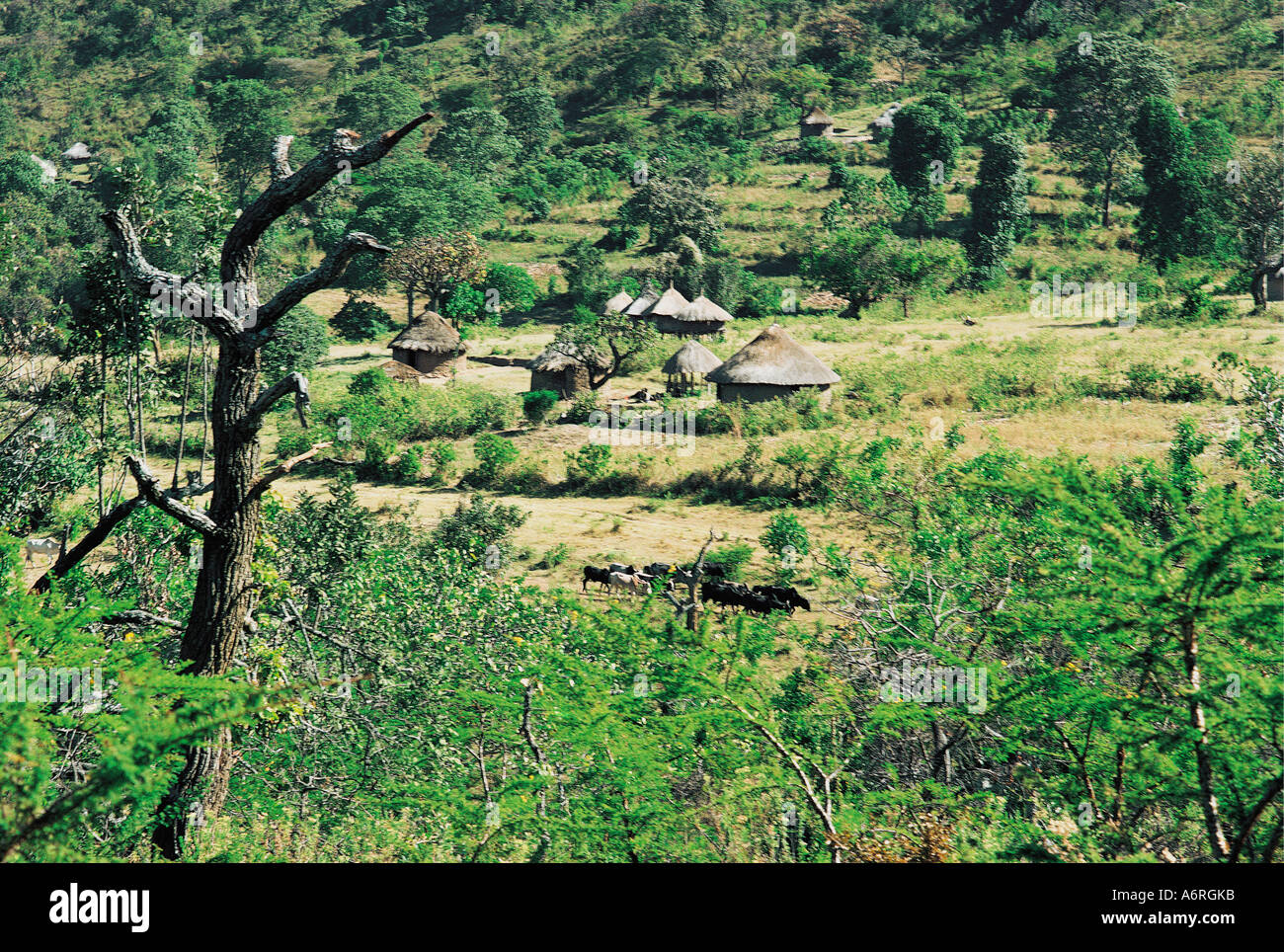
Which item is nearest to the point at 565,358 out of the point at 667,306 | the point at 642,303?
the point at 667,306

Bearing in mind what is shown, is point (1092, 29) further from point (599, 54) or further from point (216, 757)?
point (216, 757)

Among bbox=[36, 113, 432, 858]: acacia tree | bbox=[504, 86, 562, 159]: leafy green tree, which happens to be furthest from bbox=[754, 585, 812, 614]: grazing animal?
bbox=[504, 86, 562, 159]: leafy green tree

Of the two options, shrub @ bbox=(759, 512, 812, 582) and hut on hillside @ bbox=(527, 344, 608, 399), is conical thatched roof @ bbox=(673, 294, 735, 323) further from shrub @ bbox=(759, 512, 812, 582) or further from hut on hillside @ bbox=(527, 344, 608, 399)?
shrub @ bbox=(759, 512, 812, 582)

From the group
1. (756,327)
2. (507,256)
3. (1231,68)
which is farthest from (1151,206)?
(507,256)

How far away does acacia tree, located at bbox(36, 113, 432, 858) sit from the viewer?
4.84 metres

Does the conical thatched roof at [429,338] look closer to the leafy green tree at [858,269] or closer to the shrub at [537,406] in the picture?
the shrub at [537,406]

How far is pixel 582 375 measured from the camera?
95.1 feet

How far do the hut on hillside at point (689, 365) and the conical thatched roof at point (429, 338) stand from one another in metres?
6.88

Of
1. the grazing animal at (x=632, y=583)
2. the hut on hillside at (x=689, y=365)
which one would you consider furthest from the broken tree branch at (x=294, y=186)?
the hut on hillside at (x=689, y=365)

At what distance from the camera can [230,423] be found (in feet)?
17.4

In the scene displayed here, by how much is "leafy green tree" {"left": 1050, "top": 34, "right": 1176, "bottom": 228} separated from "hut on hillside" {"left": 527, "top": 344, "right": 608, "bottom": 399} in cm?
3607

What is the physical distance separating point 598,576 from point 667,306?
74.8 feet

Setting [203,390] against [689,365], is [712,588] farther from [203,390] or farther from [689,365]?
[689,365]

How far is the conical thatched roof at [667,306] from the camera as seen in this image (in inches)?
1479
